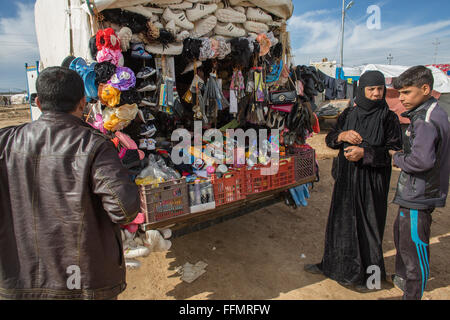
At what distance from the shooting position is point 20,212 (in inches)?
57.8

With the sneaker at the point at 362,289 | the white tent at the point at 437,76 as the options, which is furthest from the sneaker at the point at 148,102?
the white tent at the point at 437,76

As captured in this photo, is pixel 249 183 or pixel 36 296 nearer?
pixel 36 296

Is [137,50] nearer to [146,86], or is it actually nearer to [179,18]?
[146,86]

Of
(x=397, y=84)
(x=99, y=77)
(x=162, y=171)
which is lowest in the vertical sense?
(x=162, y=171)

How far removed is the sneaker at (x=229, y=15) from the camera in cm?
360

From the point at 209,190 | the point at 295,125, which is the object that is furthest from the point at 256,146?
the point at 209,190

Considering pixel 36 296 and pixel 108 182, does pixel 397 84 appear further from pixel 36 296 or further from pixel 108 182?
pixel 36 296

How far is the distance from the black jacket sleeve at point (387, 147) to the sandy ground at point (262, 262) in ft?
4.51

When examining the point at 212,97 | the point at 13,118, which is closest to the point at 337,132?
the point at 212,97

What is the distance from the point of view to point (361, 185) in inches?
109

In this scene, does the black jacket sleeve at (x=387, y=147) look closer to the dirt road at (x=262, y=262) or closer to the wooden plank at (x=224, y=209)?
the wooden plank at (x=224, y=209)

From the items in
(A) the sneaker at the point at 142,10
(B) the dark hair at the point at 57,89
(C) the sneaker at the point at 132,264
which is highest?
(A) the sneaker at the point at 142,10

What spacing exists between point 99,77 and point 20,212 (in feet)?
5.39

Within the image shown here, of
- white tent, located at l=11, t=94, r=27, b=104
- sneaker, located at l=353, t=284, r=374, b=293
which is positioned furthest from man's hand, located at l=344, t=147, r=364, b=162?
white tent, located at l=11, t=94, r=27, b=104
